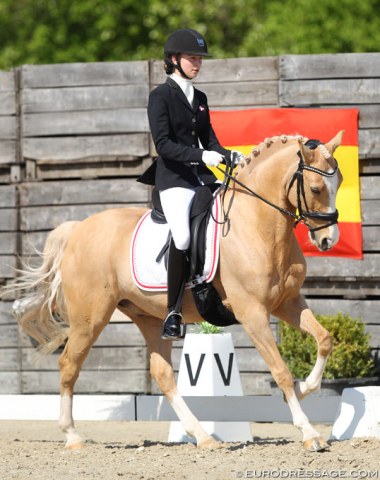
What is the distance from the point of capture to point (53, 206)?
386 inches

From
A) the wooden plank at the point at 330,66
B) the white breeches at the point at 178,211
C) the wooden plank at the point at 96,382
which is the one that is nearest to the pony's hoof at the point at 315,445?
the white breeches at the point at 178,211

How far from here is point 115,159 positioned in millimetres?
9656

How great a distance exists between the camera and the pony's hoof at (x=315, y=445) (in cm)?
Answer: 601

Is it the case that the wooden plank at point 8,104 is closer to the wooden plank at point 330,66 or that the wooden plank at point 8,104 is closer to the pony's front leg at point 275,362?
the wooden plank at point 330,66

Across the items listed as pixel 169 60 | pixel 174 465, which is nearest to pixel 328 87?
pixel 169 60

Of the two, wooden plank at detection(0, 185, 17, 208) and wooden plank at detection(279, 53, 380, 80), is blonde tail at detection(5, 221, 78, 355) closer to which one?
wooden plank at detection(0, 185, 17, 208)

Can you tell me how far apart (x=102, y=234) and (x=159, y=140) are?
3.29ft

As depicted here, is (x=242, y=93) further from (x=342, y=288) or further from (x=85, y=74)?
(x=342, y=288)

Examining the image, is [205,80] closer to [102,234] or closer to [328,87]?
[328,87]

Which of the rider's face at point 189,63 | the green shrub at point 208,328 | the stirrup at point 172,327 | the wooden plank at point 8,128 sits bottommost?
the green shrub at point 208,328

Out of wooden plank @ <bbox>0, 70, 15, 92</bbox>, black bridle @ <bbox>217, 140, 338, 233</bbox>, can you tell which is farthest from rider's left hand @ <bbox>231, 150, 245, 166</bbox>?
wooden plank @ <bbox>0, 70, 15, 92</bbox>

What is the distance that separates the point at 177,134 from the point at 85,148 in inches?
121

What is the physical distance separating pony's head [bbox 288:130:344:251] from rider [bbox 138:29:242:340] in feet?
2.00

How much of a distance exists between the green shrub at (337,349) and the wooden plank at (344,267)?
1.52 feet
